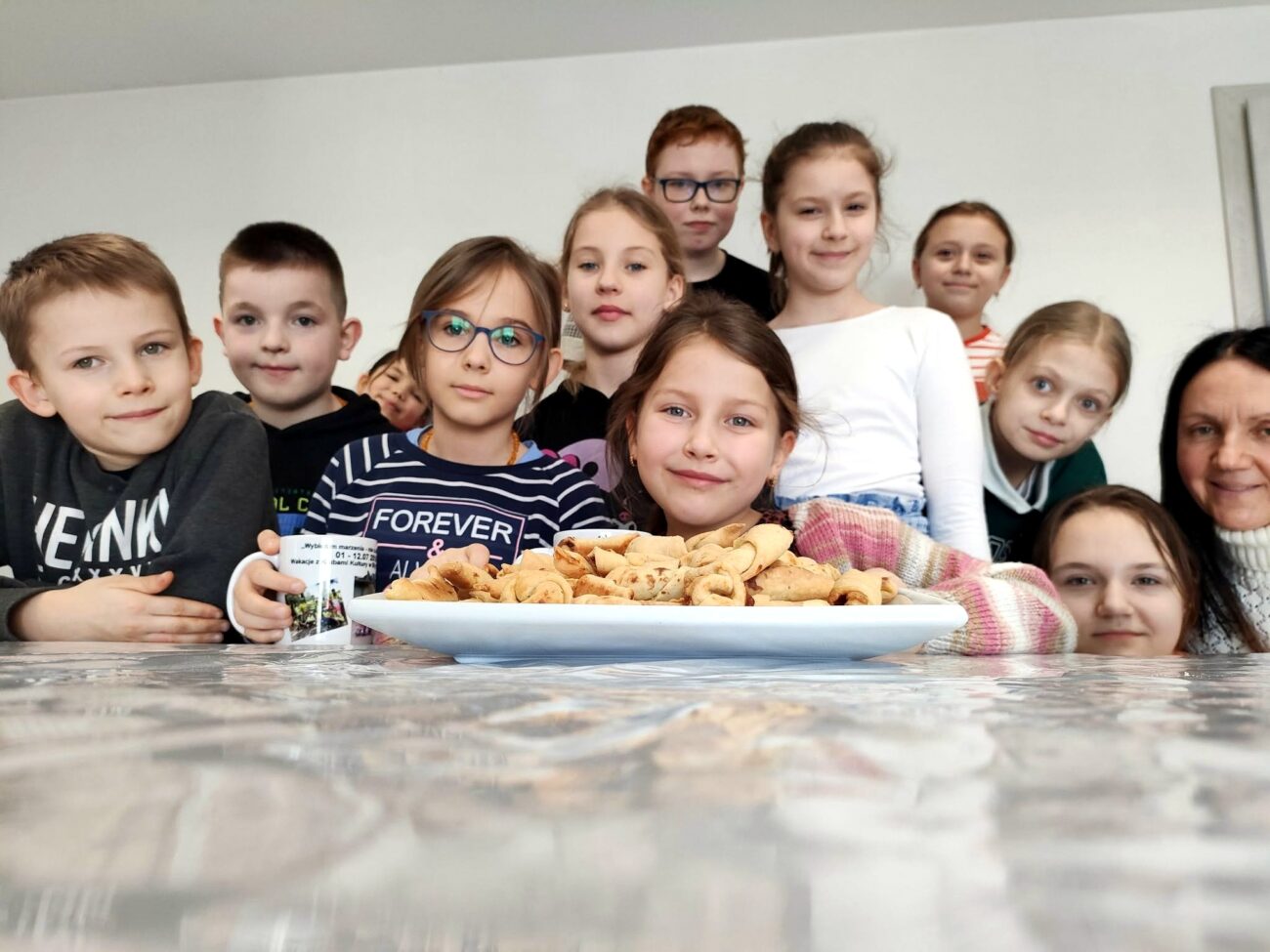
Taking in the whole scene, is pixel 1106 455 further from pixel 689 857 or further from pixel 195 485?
pixel 689 857

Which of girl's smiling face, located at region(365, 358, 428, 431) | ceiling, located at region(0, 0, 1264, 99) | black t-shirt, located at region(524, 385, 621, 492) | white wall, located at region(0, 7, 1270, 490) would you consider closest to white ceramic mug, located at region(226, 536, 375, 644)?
black t-shirt, located at region(524, 385, 621, 492)

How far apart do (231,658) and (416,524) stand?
28.8 inches

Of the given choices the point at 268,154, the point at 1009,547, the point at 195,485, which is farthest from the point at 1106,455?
the point at 268,154

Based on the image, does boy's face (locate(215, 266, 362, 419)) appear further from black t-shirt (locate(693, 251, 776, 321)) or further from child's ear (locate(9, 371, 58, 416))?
black t-shirt (locate(693, 251, 776, 321))

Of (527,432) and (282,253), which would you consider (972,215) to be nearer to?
(527,432)

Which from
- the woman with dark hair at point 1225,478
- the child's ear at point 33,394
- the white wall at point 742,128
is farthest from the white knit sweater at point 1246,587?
the white wall at point 742,128

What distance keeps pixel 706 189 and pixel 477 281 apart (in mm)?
763

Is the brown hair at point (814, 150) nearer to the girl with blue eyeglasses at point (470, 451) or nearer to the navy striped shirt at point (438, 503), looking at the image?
the girl with blue eyeglasses at point (470, 451)

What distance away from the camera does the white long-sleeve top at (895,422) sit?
1.40 metres

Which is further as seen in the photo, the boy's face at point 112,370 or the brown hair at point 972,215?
the brown hair at point 972,215

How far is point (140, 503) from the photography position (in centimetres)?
112

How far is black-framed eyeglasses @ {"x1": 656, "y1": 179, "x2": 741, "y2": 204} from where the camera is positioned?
1.91 meters

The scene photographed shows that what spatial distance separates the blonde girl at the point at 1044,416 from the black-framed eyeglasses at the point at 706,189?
627mm

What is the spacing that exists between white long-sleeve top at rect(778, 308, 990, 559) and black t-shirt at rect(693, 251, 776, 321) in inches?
16.0
